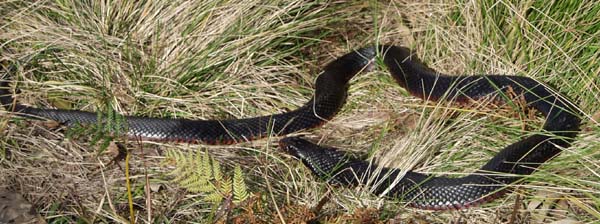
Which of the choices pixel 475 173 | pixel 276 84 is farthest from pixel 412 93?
pixel 475 173

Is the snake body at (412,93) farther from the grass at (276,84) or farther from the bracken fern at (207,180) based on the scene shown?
the bracken fern at (207,180)

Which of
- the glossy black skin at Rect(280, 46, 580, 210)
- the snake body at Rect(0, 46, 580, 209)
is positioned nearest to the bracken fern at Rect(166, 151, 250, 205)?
the snake body at Rect(0, 46, 580, 209)

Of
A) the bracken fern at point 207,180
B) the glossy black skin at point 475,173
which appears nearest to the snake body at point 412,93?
the glossy black skin at point 475,173

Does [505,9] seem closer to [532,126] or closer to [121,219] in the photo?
[532,126]

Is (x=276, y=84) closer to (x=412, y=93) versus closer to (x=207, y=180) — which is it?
(x=412, y=93)

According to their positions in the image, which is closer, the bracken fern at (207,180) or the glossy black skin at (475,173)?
the bracken fern at (207,180)
